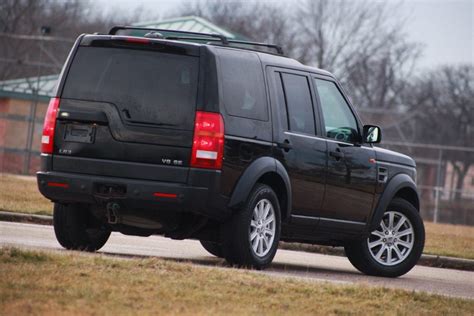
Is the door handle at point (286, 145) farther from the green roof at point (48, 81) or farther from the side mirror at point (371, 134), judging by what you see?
the green roof at point (48, 81)

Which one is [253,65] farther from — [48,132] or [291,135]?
[48,132]

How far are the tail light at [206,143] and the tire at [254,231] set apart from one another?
0.62m

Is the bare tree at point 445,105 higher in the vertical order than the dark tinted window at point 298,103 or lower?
higher

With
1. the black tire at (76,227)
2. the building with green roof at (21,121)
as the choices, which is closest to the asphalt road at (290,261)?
the black tire at (76,227)

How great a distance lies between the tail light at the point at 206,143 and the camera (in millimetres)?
10133

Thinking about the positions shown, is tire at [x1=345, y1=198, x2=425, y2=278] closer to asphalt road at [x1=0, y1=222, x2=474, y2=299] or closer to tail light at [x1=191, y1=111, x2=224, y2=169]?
asphalt road at [x1=0, y1=222, x2=474, y2=299]

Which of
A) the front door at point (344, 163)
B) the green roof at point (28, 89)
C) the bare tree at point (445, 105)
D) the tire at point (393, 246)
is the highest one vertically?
the bare tree at point (445, 105)

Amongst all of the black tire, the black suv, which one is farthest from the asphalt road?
the black suv

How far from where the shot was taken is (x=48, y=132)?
10625 millimetres

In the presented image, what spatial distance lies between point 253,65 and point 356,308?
11.5 ft

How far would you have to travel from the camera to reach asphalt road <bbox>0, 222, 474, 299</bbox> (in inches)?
446

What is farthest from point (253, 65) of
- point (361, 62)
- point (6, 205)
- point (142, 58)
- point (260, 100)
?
point (361, 62)

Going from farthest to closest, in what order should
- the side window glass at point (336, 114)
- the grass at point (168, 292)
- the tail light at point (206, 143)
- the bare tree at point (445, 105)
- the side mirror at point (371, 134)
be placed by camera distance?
1. the bare tree at point (445, 105)
2. the side mirror at point (371, 134)
3. the side window glass at point (336, 114)
4. the tail light at point (206, 143)
5. the grass at point (168, 292)

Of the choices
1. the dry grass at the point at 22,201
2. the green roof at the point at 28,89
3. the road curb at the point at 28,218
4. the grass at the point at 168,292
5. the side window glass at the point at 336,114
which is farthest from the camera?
the green roof at the point at 28,89
